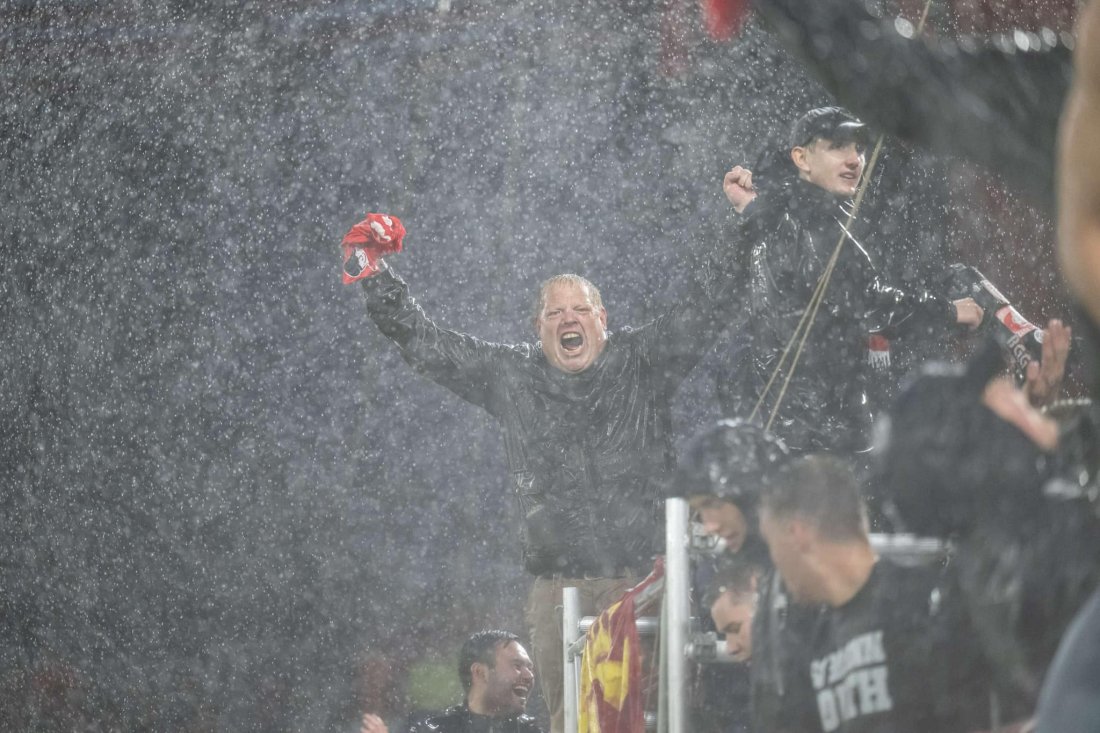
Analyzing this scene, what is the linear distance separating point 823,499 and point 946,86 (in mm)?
549

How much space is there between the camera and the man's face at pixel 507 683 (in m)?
4.16

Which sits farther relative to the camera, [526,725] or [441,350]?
[526,725]

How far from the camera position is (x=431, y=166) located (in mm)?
6523

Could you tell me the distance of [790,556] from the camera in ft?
5.28

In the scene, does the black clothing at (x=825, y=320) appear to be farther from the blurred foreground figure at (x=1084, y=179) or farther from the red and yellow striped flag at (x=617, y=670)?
the blurred foreground figure at (x=1084, y=179)

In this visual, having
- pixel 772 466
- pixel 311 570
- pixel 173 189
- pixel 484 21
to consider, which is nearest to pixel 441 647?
pixel 311 570

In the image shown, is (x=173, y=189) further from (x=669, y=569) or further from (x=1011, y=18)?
Result: (x=669, y=569)

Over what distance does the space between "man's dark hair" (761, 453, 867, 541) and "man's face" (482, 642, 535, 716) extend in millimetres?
2660

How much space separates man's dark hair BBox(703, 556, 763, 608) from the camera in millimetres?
2203

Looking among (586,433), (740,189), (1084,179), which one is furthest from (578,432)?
(1084,179)

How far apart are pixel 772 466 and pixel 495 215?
183 inches

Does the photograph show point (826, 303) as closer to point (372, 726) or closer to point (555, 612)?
point (555, 612)

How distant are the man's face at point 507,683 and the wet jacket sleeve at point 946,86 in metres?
3.13

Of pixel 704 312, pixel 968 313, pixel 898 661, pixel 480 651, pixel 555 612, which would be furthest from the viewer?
pixel 480 651
